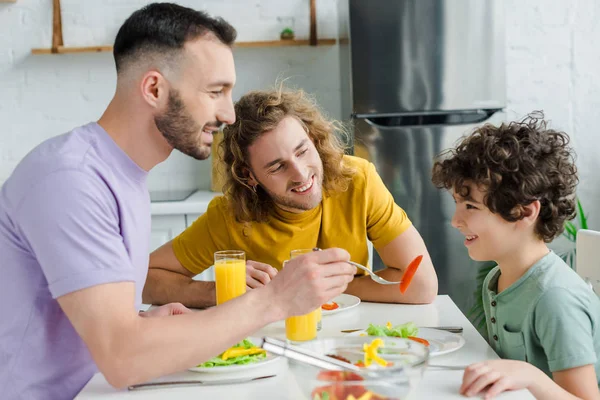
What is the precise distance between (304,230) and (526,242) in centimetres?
66

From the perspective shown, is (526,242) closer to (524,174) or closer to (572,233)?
(524,174)

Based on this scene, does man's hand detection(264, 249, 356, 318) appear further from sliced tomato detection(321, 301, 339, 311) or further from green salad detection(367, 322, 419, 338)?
sliced tomato detection(321, 301, 339, 311)

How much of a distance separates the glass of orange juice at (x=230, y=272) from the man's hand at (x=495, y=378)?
60cm

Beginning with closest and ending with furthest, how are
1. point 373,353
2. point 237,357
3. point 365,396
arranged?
point 365,396
point 373,353
point 237,357

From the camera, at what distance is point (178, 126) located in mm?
1411

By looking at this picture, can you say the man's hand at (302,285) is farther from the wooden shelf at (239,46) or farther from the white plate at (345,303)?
the wooden shelf at (239,46)

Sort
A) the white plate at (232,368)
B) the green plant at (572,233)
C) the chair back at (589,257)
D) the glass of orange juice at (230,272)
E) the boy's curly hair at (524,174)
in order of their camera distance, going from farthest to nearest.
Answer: the green plant at (572,233)
the chair back at (589,257)
the glass of orange juice at (230,272)
the boy's curly hair at (524,174)
the white plate at (232,368)

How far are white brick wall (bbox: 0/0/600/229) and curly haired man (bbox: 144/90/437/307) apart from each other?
67.2 inches

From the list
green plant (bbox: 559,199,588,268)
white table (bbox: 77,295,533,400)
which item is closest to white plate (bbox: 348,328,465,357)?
white table (bbox: 77,295,533,400)

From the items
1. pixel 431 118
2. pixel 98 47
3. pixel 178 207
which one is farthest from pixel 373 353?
pixel 98 47

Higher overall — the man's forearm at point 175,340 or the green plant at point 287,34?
the green plant at point 287,34

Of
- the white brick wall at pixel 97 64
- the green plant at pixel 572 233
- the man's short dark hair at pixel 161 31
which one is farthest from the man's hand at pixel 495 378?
the white brick wall at pixel 97 64

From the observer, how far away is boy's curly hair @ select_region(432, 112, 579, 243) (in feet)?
4.92

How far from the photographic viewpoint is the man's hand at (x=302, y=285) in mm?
1274
